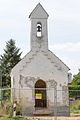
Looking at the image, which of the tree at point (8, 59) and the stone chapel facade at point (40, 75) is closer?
the stone chapel facade at point (40, 75)

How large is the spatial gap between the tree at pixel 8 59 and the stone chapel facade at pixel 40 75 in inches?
834

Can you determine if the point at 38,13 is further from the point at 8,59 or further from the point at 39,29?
the point at 8,59

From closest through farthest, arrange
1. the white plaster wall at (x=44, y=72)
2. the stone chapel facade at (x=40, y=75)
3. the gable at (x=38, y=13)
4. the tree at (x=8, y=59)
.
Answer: the stone chapel facade at (x=40, y=75) < the white plaster wall at (x=44, y=72) < the gable at (x=38, y=13) < the tree at (x=8, y=59)

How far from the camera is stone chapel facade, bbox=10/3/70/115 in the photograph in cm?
1834

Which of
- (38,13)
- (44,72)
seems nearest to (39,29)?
(38,13)

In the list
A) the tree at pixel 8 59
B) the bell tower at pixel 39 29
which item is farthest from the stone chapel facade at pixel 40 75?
the tree at pixel 8 59

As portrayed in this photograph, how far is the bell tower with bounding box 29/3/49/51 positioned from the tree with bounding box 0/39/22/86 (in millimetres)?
21031

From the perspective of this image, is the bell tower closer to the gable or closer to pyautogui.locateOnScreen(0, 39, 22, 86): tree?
the gable

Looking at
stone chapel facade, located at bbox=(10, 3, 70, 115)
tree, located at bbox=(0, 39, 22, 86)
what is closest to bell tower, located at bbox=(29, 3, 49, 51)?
stone chapel facade, located at bbox=(10, 3, 70, 115)


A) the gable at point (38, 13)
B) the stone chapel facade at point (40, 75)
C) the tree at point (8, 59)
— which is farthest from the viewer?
the tree at point (8, 59)

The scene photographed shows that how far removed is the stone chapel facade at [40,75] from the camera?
18.3 metres

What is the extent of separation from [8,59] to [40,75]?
24.0m

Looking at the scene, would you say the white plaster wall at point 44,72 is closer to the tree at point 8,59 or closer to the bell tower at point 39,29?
the bell tower at point 39,29

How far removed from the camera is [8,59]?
1656 inches
